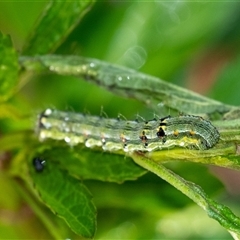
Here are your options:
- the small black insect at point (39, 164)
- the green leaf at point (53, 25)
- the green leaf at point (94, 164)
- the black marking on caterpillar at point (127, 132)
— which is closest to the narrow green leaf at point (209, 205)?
the black marking on caterpillar at point (127, 132)

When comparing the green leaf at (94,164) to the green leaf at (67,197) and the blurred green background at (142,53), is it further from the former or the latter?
the blurred green background at (142,53)

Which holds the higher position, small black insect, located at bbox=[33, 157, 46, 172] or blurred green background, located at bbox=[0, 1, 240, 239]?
blurred green background, located at bbox=[0, 1, 240, 239]

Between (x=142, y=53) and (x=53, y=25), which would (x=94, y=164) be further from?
(x=142, y=53)

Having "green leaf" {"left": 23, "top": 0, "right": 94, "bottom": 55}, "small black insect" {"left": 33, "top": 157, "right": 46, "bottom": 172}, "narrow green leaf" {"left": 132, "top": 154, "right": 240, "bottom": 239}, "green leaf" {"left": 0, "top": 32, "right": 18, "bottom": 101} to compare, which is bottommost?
"narrow green leaf" {"left": 132, "top": 154, "right": 240, "bottom": 239}

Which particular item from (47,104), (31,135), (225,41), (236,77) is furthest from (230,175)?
(31,135)

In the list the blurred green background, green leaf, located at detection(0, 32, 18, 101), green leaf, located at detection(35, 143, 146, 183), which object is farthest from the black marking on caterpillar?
the blurred green background

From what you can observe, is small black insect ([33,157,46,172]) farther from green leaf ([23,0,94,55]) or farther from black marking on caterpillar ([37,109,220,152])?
green leaf ([23,0,94,55])

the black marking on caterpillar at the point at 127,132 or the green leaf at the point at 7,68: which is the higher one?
the green leaf at the point at 7,68
